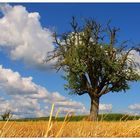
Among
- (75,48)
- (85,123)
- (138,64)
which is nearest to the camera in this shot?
(85,123)

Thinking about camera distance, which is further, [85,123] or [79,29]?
[79,29]

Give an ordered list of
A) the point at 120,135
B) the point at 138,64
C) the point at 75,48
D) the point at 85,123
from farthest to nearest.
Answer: the point at 138,64
the point at 75,48
the point at 85,123
the point at 120,135

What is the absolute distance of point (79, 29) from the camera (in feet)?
113

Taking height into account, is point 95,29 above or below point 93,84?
above

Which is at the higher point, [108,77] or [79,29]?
[79,29]

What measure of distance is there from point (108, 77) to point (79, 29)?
4.60 meters

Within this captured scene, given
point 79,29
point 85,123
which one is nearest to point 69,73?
point 79,29

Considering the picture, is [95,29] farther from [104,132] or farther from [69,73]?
[104,132]

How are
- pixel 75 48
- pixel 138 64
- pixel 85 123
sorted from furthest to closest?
pixel 138 64 < pixel 75 48 < pixel 85 123

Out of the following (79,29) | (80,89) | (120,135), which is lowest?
(120,135)

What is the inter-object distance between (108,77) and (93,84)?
4.84 feet

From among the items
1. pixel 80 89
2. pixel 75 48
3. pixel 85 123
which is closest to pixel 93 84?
pixel 80 89

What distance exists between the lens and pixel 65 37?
34.0 meters

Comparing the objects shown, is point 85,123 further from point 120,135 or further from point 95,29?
point 95,29
